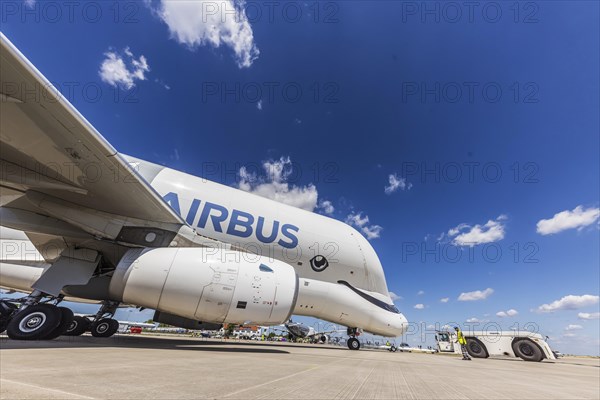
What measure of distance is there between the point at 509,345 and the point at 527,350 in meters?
0.88

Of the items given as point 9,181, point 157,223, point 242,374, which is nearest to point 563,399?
point 242,374

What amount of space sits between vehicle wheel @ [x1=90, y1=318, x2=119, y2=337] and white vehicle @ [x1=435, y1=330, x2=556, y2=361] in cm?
1852

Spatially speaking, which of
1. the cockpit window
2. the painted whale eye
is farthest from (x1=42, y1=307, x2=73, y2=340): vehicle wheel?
the cockpit window

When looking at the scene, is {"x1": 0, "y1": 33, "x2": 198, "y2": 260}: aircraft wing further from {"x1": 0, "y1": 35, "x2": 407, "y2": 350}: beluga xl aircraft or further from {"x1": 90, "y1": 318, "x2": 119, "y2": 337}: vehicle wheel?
{"x1": 90, "y1": 318, "x2": 119, "y2": 337}: vehicle wheel

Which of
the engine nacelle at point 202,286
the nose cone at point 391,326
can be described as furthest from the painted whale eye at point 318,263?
the engine nacelle at point 202,286

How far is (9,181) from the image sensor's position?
603 cm

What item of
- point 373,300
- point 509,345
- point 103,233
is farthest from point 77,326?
point 509,345

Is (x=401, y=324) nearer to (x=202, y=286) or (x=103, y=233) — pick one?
(x=202, y=286)

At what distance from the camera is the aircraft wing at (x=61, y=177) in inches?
175

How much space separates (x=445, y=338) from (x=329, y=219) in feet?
56.8

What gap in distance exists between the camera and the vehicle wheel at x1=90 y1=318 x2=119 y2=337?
11164mm

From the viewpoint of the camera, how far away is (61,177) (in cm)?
616

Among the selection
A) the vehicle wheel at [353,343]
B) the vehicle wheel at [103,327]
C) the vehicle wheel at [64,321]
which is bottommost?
the vehicle wheel at [103,327]

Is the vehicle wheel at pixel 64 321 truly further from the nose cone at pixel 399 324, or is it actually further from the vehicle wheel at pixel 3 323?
the nose cone at pixel 399 324
